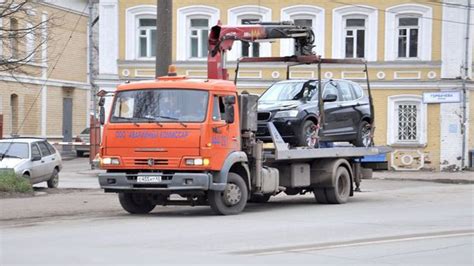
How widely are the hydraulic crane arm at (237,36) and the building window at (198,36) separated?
56.1 ft

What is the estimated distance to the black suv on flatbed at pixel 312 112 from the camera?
1872 cm

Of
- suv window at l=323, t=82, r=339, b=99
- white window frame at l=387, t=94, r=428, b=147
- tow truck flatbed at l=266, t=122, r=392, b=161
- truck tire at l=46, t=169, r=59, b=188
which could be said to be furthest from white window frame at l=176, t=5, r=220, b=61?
suv window at l=323, t=82, r=339, b=99

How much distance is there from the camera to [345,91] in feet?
67.4

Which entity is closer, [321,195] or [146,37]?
[321,195]

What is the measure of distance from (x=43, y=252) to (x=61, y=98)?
3531 cm

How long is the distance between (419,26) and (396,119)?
4018mm

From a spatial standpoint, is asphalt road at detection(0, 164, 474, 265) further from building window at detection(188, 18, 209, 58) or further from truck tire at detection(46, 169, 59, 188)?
building window at detection(188, 18, 209, 58)

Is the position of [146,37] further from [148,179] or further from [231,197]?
[148,179]

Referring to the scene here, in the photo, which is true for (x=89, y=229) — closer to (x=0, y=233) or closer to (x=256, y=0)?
(x=0, y=233)

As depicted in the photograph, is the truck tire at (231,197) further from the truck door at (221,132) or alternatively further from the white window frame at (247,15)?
the white window frame at (247,15)

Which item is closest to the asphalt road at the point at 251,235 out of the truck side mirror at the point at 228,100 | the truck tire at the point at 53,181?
the truck side mirror at the point at 228,100

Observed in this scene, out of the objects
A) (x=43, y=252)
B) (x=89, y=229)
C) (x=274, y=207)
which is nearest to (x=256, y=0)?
(x=274, y=207)

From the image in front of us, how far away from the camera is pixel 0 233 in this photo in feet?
44.5

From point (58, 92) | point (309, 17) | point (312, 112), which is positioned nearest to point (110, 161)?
point (312, 112)
